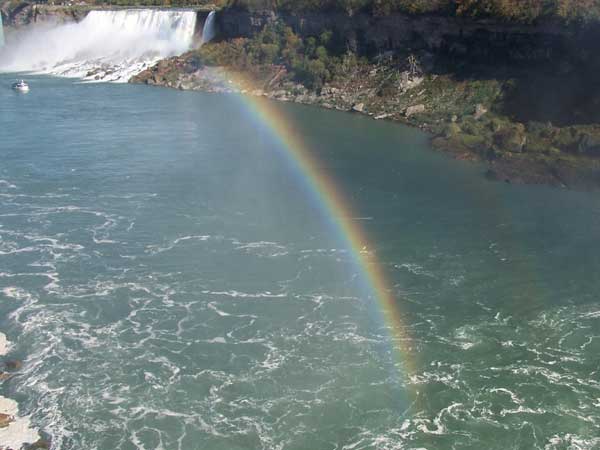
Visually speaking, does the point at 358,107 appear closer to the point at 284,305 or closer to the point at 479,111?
the point at 479,111

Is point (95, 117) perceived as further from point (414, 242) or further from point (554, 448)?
point (554, 448)

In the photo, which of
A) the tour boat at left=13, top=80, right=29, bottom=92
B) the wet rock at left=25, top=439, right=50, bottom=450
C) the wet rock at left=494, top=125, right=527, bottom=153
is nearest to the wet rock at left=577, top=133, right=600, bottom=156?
the wet rock at left=494, top=125, right=527, bottom=153

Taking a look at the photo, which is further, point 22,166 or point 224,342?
point 22,166

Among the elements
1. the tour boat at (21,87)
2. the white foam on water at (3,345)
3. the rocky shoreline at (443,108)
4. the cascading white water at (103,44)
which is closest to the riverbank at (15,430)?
the white foam on water at (3,345)

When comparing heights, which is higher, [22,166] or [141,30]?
[141,30]

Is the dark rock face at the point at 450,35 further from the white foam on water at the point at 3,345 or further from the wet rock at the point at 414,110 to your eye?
the white foam on water at the point at 3,345

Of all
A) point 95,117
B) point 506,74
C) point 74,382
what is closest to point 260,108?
point 95,117
